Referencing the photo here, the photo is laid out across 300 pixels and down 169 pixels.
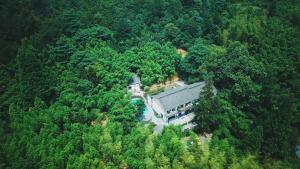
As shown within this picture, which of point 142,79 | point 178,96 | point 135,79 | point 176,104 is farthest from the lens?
point 135,79

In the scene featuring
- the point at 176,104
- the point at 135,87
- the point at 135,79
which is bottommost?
the point at 176,104

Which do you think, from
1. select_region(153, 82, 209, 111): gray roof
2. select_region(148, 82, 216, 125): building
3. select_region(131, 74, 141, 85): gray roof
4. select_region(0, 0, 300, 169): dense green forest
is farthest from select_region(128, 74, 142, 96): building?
select_region(153, 82, 209, 111): gray roof

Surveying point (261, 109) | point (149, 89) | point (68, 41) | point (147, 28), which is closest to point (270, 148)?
point (261, 109)

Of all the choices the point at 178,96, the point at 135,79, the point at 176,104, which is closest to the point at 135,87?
the point at 135,79

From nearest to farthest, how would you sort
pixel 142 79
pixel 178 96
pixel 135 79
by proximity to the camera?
pixel 178 96 < pixel 142 79 < pixel 135 79

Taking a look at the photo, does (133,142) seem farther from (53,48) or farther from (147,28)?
(147,28)

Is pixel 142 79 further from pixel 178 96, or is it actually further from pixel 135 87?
pixel 178 96

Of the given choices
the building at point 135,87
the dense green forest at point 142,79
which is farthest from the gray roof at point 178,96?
the building at point 135,87

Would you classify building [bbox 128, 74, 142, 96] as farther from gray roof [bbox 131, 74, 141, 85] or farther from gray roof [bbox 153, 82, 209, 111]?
gray roof [bbox 153, 82, 209, 111]
